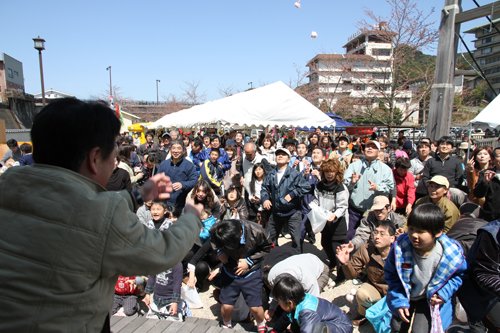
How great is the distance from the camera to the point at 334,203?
4.48 meters

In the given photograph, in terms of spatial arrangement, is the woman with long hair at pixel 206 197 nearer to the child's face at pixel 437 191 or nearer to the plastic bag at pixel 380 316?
the plastic bag at pixel 380 316

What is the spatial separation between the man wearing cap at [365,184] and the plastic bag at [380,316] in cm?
155

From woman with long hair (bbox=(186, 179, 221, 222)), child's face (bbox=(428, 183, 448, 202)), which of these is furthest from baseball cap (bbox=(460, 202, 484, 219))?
woman with long hair (bbox=(186, 179, 221, 222))

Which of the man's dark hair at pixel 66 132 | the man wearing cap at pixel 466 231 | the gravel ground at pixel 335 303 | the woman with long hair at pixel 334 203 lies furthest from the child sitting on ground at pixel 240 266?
A: the man's dark hair at pixel 66 132

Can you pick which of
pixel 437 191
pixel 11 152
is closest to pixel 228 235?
pixel 437 191

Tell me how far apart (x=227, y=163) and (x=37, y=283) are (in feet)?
20.0

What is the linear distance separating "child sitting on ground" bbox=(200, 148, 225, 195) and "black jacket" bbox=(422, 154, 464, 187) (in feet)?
13.7

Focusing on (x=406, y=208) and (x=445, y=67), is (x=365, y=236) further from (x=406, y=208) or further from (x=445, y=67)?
(x=445, y=67)

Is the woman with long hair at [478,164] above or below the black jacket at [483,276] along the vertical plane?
above

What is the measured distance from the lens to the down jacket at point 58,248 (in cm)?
90

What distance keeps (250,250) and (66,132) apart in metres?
2.66

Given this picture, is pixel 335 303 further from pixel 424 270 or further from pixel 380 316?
pixel 424 270

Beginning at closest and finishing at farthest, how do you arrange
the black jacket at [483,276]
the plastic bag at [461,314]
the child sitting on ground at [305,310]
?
1. the black jacket at [483,276]
2. the child sitting on ground at [305,310]
3. the plastic bag at [461,314]

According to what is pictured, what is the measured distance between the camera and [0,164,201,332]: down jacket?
2.96 ft
